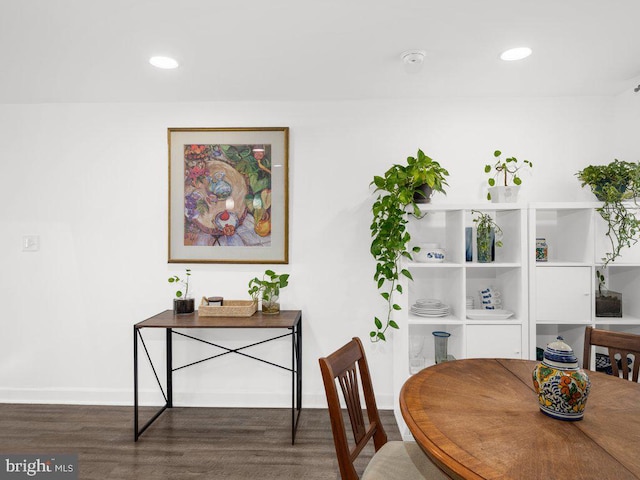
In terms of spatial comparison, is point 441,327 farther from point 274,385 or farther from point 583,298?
point 274,385

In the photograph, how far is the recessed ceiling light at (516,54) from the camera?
227 centimetres

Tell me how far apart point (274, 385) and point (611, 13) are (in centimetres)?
306

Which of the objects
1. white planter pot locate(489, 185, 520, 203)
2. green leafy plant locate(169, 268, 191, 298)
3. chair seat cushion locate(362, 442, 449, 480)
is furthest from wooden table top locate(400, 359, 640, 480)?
green leafy plant locate(169, 268, 191, 298)

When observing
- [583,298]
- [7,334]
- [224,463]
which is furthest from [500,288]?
[7,334]

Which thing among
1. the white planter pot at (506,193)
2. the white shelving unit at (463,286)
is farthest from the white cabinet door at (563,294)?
the white planter pot at (506,193)

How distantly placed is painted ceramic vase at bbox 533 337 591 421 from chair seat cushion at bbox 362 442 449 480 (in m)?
0.44

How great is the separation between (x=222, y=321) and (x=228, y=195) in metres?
0.98

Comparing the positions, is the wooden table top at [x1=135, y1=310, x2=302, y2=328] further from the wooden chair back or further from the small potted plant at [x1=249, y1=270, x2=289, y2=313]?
the wooden chair back

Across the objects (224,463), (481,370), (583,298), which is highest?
(583,298)

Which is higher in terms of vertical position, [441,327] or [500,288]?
[500,288]

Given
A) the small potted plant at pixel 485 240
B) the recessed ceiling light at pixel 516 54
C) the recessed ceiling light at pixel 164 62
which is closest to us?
the recessed ceiling light at pixel 516 54

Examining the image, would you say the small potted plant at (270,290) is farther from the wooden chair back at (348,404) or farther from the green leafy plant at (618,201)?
the green leafy plant at (618,201)

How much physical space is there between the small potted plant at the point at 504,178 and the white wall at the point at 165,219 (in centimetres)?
9

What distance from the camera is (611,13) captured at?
1.90 meters
